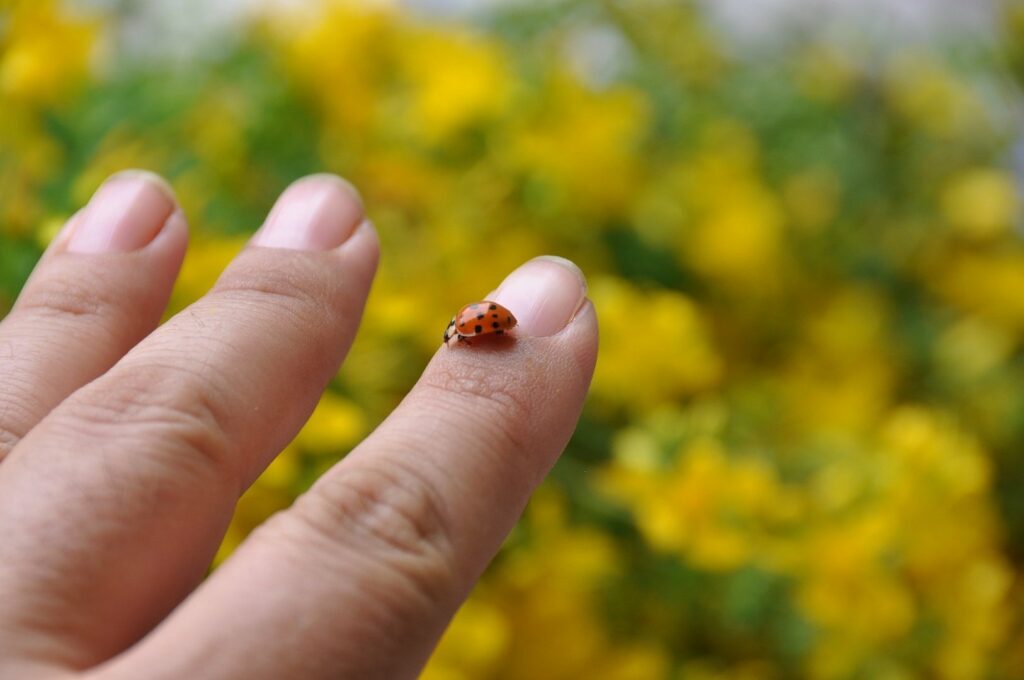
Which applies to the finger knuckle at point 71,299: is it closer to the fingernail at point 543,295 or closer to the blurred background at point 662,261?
the blurred background at point 662,261

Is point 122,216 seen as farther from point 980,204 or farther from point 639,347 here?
A: point 980,204

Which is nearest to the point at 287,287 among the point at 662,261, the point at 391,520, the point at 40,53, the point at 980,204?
the point at 391,520

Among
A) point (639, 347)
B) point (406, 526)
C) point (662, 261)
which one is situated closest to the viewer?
point (406, 526)

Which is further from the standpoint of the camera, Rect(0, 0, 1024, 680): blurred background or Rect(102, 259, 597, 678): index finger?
Rect(0, 0, 1024, 680): blurred background

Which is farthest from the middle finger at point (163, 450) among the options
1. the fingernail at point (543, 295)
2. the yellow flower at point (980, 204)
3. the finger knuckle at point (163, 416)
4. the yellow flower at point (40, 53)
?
the yellow flower at point (980, 204)

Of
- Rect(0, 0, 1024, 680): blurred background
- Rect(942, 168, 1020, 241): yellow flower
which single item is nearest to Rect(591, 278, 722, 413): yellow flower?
Rect(0, 0, 1024, 680): blurred background

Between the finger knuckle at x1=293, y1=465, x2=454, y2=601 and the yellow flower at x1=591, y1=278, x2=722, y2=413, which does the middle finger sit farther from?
the yellow flower at x1=591, y1=278, x2=722, y2=413
